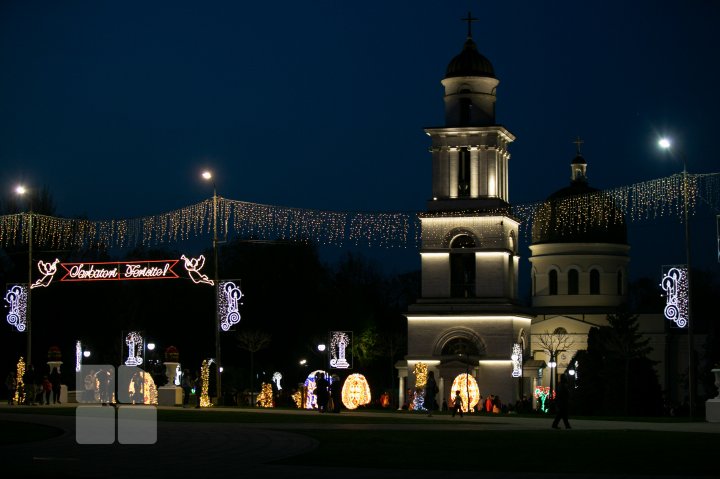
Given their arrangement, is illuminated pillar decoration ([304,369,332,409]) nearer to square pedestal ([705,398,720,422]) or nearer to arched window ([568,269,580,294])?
square pedestal ([705,398,720,422])

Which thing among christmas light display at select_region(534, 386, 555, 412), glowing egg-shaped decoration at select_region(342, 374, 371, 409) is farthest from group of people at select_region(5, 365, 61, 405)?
christmas light display at select_region(534, 386, 555, 412)

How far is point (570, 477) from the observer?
74.2 feet

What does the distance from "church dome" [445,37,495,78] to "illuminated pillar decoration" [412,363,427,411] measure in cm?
1701

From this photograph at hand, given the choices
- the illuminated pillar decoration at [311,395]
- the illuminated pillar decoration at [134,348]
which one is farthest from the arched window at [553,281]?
the illuminated pillar decoration at [311,395]

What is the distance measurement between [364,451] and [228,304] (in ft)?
106

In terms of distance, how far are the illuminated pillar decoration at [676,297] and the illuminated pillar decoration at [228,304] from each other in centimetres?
1927

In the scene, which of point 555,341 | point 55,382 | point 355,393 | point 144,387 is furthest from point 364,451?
point 555,341

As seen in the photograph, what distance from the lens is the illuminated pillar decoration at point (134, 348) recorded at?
81694 mm

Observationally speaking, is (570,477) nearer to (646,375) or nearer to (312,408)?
(312,408)

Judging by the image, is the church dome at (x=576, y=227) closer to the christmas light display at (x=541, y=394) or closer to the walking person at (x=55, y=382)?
the christmas light display at (x=541, y=394)

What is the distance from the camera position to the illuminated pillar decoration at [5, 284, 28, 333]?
6488 cm

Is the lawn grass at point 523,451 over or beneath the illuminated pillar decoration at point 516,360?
beneath

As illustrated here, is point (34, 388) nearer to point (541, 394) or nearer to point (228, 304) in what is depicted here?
point (228, 304)

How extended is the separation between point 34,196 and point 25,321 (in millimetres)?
28995
